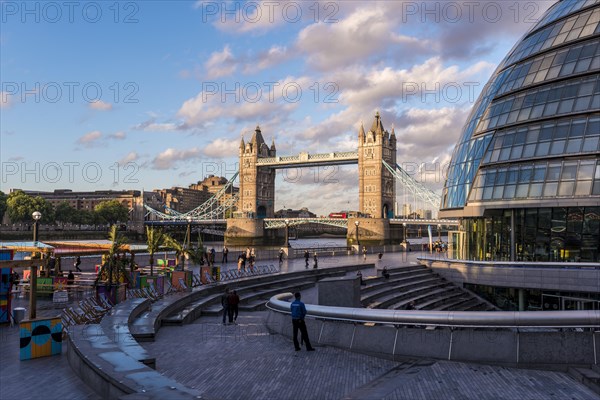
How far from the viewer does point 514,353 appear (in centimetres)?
1147

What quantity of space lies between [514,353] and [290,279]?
17.4 metres

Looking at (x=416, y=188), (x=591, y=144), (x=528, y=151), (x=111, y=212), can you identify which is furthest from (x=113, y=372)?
(x=111, y=212)

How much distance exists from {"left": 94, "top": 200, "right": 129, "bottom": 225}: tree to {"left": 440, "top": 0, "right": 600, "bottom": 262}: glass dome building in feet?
477

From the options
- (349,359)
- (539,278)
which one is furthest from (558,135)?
(349,359)

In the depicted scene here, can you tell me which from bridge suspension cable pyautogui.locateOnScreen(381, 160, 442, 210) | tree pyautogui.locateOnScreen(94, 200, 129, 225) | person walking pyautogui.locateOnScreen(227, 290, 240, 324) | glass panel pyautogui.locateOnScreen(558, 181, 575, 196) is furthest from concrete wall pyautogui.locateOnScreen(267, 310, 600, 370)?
tree pyautogui.locateOnScreen(94, 200, 129, 225)

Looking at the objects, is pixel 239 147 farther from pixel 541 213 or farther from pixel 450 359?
pixel 450 359

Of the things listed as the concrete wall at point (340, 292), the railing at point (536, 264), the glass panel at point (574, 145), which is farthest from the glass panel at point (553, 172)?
the concrete wall at point (340, 292)

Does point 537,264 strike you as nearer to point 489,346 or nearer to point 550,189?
point 550,189

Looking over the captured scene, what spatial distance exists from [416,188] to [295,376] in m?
131

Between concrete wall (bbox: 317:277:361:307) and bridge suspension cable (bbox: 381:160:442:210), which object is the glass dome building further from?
bridge suspension cable (bbox: 381:160:442:210)

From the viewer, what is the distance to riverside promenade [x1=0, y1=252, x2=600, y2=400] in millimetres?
9219

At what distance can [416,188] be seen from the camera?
137500 millimetres

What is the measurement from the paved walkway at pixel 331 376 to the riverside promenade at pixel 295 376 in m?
0.02

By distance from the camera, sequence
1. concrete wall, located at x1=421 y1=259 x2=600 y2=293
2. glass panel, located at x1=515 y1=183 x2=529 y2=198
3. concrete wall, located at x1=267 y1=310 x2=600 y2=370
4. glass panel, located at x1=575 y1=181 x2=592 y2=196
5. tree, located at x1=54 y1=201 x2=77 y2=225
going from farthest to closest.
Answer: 1. tree, located at x1=54 y1=201 x2=77 y2=225
2. glass panel, located at x1=515 y1=183 x2=529 y2=198
3. glass panel, located at x1=575 y1=181 x2=592 y2=196
4. concrete wall, located at x1=421 y1=259 x2=600 y2=293
5. concrete wall, located at x1=267 y1=310 x2=600 y2=370
